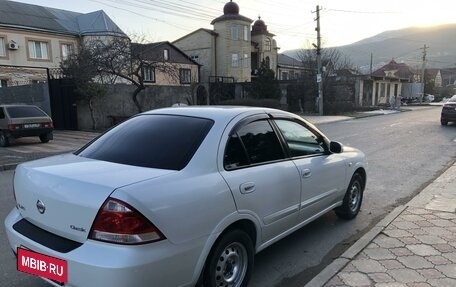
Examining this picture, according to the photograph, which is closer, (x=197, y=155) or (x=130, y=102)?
(x=197, y=155)

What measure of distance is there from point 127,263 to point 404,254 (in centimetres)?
298

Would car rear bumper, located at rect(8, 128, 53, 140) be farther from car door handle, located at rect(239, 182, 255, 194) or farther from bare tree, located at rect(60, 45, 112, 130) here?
car door handle, located at rect(239, 182, 255, 194)

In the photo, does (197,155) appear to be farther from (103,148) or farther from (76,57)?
(76,57)

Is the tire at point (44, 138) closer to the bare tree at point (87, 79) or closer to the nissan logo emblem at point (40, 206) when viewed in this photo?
the bare tree at point (87, 79)

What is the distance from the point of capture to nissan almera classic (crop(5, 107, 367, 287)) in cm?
252

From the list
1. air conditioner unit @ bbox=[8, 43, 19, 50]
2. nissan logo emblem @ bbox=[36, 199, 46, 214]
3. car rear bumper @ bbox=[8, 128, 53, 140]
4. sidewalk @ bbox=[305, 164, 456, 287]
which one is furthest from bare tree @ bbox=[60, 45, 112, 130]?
air conditioner unit @ bbox=[8, 43, 19, 50]

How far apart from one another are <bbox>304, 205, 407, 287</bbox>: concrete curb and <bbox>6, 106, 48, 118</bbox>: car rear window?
43.2ft

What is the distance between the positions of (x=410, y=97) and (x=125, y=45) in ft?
164

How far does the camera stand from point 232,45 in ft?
173

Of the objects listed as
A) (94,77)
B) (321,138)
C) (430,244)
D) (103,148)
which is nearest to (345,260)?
(430,244)

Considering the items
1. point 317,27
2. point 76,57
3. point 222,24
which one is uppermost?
point 222,24

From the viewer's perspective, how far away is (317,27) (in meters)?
30.5

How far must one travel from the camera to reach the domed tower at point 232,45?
→ 173ft

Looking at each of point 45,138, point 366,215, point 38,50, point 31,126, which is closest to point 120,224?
point 366,215
